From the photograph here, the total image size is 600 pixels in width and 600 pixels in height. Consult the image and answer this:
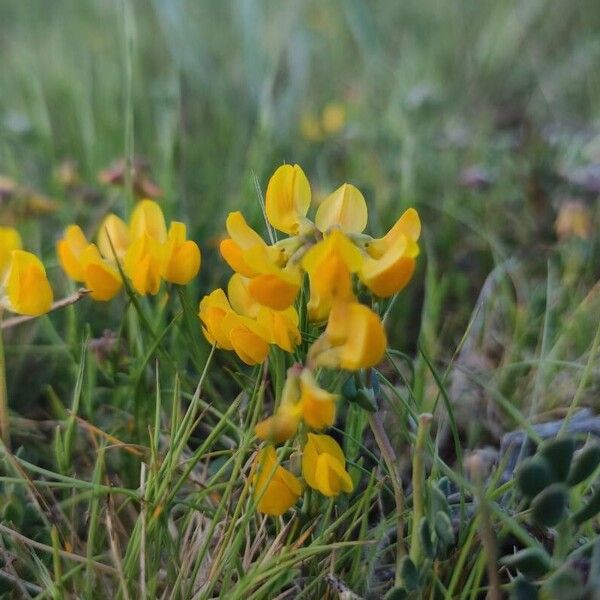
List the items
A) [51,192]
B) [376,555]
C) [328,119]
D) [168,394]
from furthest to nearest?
[328,119] < [51,192] < [168,394] < [376,555]

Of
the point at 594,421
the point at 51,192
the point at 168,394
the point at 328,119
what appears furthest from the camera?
the point at 328,119

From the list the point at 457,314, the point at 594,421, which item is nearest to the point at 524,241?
the point at 457,314

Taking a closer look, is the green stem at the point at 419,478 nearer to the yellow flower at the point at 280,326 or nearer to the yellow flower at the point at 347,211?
the yellow flower at the point at 280,326

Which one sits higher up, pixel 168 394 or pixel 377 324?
pixel 377 324

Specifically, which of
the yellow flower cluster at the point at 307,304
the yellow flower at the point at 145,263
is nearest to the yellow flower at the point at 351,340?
the yellow flower cluster at the point at 307,304

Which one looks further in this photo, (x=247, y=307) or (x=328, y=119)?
(x=328, y=119)

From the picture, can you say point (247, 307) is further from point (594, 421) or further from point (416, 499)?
point (594, 421)
